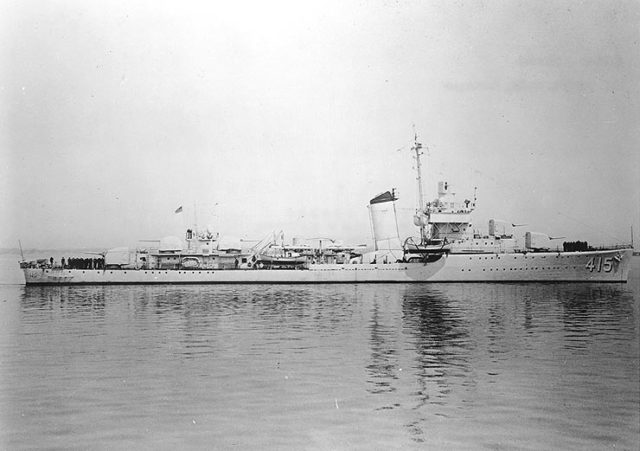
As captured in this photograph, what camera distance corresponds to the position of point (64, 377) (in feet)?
37.5


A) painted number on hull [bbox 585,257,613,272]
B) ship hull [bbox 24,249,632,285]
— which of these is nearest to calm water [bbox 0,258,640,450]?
ship hull [bbox 24,249,632,285]

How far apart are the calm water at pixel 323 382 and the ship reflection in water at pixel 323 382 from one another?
33 mm

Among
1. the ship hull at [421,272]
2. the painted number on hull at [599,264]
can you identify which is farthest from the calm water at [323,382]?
the painted number on hull at [599,264]

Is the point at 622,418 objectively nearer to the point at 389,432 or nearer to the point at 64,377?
the point at 389,432

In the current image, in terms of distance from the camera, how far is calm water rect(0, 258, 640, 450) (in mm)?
8078

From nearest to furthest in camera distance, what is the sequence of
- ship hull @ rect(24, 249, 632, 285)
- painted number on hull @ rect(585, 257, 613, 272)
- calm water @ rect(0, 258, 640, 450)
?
calm water @ rect(0, 258, 640, 450) → ship hull @ rect(24, 249, 632, 285) → painted number on hull @ rect(585, 257, 613, 272)

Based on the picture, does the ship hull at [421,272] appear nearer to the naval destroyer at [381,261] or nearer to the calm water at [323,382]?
the naval destroyer at [381,261]

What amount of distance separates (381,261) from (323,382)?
35.3m

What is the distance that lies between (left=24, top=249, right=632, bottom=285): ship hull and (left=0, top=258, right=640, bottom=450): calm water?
2119 cm

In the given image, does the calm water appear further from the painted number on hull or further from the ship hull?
the painted number on hull

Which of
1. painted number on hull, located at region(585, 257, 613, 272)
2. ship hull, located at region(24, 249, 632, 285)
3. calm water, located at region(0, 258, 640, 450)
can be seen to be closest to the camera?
calm water, located at region(0, 258, 640, 450)

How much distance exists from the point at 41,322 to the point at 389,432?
1588cm

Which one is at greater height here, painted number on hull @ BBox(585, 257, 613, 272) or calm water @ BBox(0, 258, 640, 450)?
painted number on hull @ BBox(585, 257, 613, 272)

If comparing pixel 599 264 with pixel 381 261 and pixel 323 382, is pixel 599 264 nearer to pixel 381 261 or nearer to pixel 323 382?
pixel 381 261
